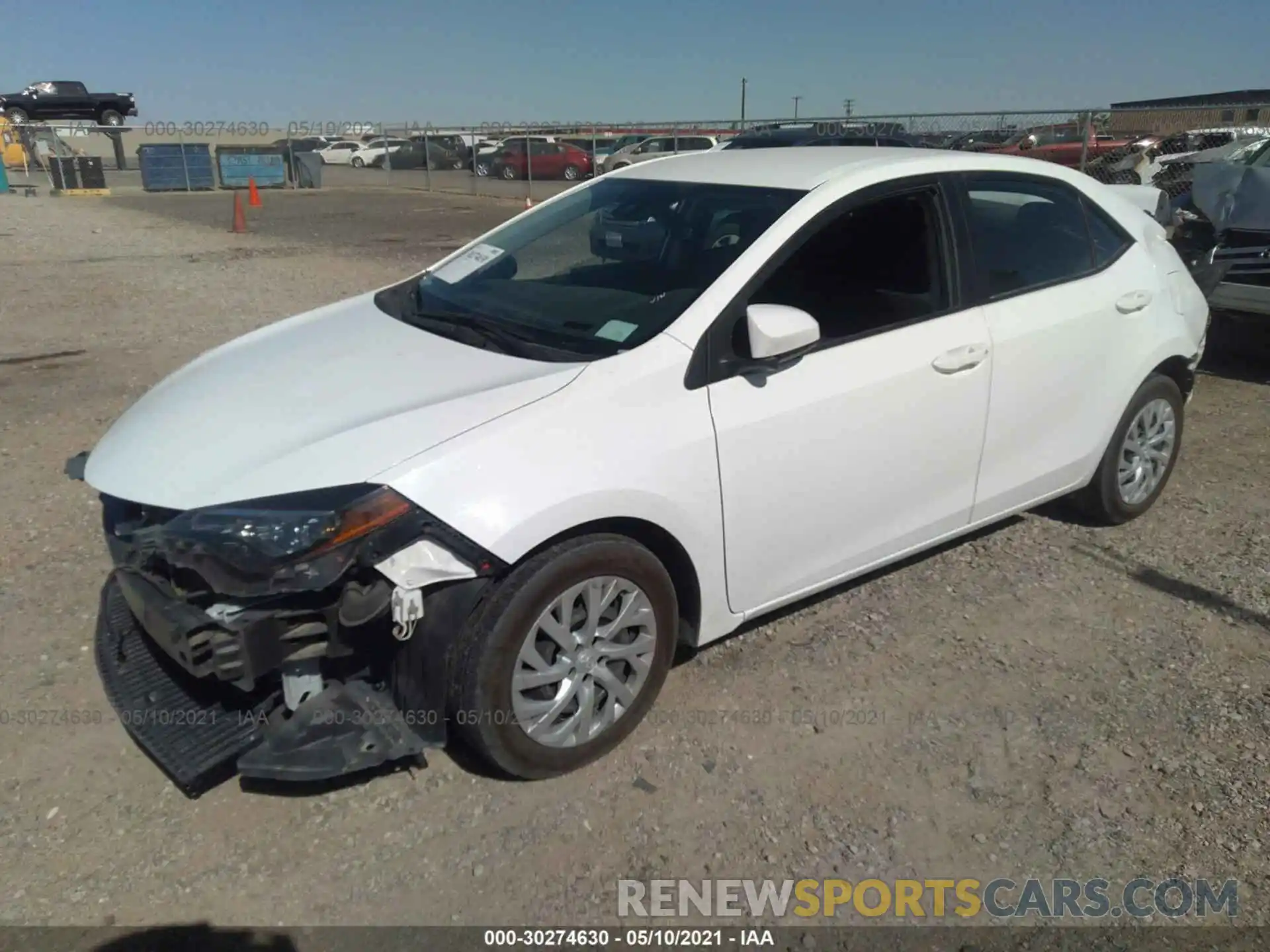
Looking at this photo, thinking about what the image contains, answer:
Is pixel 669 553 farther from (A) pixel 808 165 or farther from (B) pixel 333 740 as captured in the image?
(A) pixel 808 165

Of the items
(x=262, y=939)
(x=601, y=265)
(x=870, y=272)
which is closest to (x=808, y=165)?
(x=870, y=272)

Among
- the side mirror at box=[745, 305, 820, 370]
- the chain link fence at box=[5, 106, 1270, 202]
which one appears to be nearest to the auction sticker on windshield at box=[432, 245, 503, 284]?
the side mirror at box=[745, 305, 820, 370]

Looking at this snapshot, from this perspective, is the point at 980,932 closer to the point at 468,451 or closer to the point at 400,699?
the point at 400,699

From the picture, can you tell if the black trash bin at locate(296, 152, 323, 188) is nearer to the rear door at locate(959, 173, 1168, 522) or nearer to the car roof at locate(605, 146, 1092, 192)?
the car roof at locate(605, 146, 1092, 192)

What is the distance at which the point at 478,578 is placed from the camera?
262 centimetres

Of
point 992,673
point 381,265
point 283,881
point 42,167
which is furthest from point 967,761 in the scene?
point 42,167

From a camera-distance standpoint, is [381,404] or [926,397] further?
[926,397]

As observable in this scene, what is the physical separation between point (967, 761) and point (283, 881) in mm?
2046

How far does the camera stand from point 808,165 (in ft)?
12.0

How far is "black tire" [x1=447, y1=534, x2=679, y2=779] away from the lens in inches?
103

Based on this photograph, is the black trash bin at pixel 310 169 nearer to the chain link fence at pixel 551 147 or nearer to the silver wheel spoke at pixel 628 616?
the chain link fence at pixel 551 147

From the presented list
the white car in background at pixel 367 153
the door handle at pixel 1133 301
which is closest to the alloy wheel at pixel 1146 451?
the door handle at pixel 1133 301

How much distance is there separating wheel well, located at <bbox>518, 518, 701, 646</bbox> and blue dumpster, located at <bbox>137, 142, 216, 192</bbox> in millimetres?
29912

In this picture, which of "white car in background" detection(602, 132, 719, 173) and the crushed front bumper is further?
"white car in background" detection(602, 132, 719, 173)
